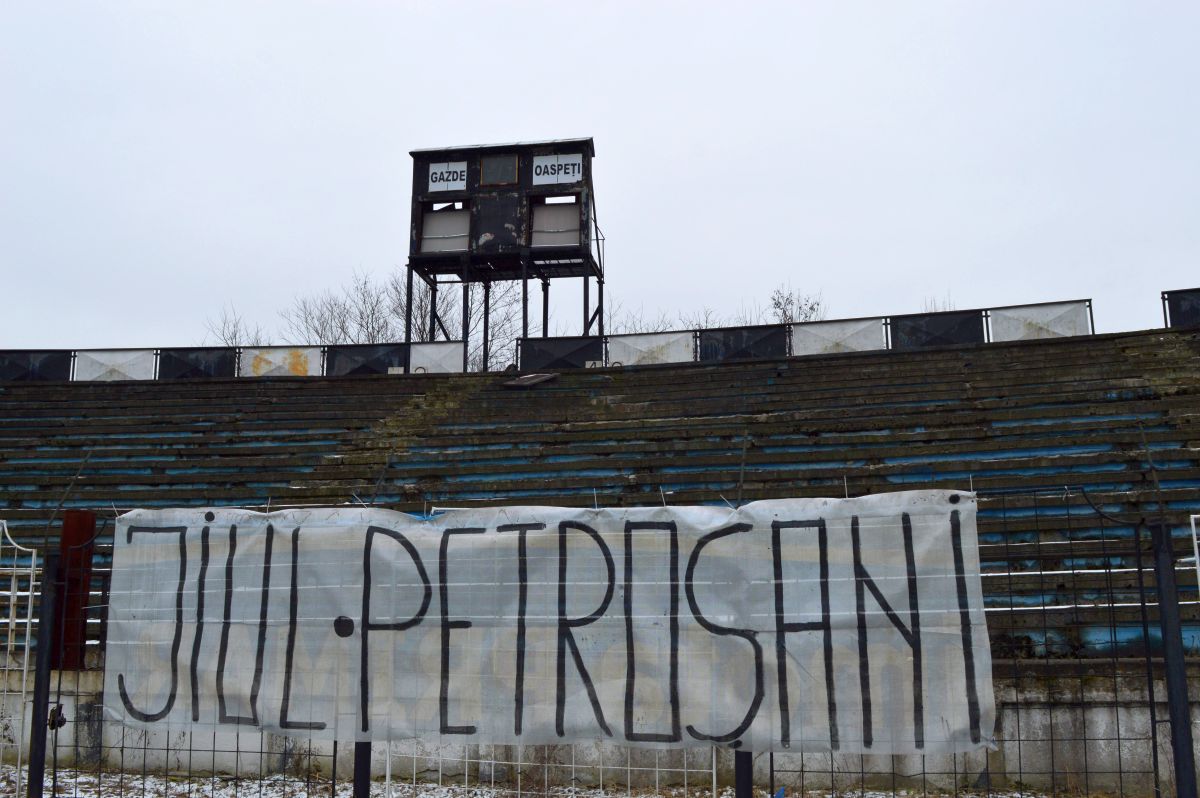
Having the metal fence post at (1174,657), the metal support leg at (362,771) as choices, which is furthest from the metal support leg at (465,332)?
the metal fence post at (1174,657)

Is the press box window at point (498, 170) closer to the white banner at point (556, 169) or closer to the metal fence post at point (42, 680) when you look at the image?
the white banner at point (556, 169)

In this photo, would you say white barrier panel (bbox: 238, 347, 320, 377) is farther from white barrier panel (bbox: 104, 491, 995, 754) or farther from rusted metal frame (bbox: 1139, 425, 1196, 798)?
rusted metal frame (bbox: 1139, 425, 1196, 798)

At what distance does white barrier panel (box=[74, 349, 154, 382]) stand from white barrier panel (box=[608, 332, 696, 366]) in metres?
9.03

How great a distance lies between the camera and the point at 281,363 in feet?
58.4

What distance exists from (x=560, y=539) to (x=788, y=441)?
7.55 metres

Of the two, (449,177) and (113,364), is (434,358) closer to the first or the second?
(449,177)

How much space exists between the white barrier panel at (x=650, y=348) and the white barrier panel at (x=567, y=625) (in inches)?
472

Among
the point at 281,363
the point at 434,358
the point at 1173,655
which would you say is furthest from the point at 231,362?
the point at 1173,655

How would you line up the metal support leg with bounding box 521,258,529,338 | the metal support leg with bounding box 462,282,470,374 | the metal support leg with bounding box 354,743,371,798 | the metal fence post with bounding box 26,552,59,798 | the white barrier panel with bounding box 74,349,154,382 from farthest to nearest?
the metal support leg with bounding box 521,258,529,338 → the white barrier panel with bounding box 74,349,154,382 → the metal support leg with bounding box 462,282,470,374 → the metal fence post with bounding box 26,552,59,798 → the metal support leg with bounding box 354,743,371,798

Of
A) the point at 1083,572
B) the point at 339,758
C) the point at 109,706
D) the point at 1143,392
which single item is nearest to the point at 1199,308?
the point at 1143,392

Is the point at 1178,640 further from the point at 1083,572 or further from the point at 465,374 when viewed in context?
the point at 465,374

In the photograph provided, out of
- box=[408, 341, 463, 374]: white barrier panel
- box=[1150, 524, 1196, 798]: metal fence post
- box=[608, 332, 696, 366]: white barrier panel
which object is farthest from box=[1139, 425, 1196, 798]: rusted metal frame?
box=[408, 341, 463, 374]: white barrier panel

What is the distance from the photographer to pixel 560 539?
484 centimetres

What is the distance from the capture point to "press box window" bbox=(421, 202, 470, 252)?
812 inches
